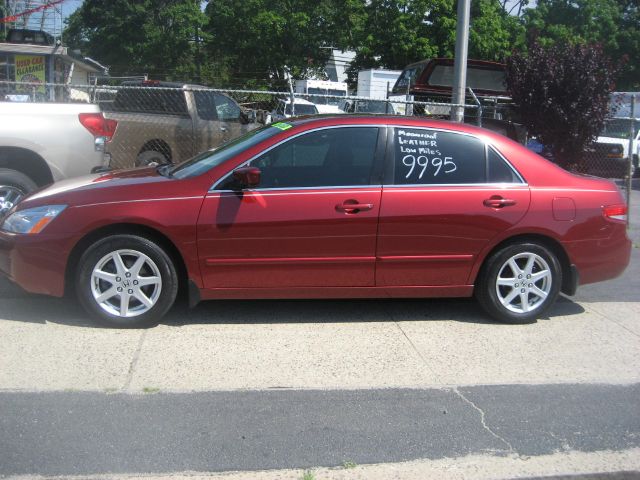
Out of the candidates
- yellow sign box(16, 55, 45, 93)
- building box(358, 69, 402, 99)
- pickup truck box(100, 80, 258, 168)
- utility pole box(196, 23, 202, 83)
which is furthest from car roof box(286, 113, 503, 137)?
utility pole box(196, 23, 202, 83)

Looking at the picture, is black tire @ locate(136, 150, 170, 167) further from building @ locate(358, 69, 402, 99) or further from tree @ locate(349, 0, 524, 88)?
tree @ locate(349, 0, 524, 88)

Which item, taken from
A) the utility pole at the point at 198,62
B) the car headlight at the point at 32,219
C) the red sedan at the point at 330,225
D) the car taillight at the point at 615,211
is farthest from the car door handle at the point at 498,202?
the utility pole at the point at 198,62

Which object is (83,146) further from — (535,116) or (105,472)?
(535,116)

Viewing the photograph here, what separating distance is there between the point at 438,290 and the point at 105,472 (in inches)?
120

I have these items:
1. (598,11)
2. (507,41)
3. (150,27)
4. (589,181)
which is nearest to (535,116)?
(589,181)

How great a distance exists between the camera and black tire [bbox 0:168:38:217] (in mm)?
7098

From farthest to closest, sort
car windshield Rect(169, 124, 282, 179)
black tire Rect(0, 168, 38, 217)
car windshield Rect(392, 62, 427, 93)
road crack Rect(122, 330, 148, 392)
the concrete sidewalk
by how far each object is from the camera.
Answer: car windshield Rect(392, 62, 427, 93) → black tire Rect(0, 168, 38, 217) → car windshield Rect(169, 124, 282, 179) → the concrete sidewalk → road crack Rect(122, 330, 148, 392)

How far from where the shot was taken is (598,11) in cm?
3488

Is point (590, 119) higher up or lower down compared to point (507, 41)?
lower down

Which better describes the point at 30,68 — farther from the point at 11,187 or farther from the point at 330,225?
the point at 330,225

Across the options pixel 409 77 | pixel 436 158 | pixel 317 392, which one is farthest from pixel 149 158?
pixel 409 77

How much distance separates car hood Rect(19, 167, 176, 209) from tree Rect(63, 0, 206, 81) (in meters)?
38.4

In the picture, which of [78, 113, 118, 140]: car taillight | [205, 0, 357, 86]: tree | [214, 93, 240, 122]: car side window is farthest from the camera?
[205, 0, 357, 86]: tree

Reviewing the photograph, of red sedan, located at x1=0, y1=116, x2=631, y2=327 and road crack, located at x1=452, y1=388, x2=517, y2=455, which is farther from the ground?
red sedan, located at x1=0, y1=116, x2=631, y2=327
